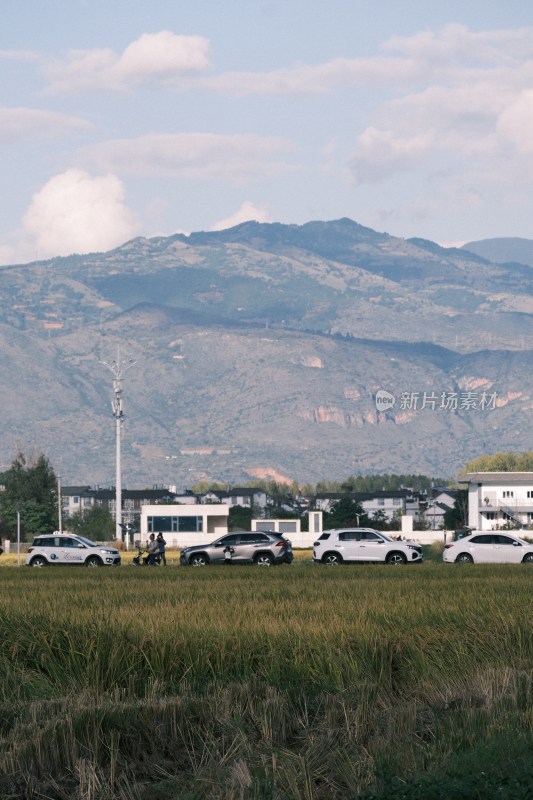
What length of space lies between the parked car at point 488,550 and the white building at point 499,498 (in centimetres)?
10007

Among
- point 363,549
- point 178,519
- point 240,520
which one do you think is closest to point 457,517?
point 240,520

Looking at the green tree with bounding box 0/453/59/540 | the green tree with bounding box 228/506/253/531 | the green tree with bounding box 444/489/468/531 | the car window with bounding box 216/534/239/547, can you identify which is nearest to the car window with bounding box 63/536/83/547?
the car window with bounding box 216/534/239/547

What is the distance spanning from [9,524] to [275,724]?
14823 centimetres

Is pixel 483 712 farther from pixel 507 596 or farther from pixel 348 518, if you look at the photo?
pixel 348 518

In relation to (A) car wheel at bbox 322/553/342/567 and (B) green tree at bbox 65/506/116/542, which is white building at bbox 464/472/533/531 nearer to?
(B) green tree at bbox 65/506/116/542

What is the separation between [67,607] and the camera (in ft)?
80.4

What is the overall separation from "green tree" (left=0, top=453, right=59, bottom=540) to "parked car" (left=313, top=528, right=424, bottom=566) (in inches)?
3870

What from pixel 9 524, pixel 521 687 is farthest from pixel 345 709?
pixel 9 524

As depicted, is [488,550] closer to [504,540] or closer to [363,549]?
[504,540]

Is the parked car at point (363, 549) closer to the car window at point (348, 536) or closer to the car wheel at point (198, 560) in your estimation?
the car window at point (348, 536)

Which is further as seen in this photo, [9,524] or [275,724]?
[9,524]

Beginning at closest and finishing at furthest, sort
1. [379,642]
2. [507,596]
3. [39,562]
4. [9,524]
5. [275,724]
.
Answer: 1. [275,724]
2. [379,642]
3. [507,596]
4. [39,562]
5. [9,524]

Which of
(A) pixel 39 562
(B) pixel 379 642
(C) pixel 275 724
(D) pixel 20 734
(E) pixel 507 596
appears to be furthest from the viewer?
(A) pixel 39 562

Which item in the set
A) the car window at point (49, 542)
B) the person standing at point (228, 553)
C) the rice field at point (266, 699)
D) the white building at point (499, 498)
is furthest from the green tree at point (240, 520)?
the rice field at point (266, 699)
